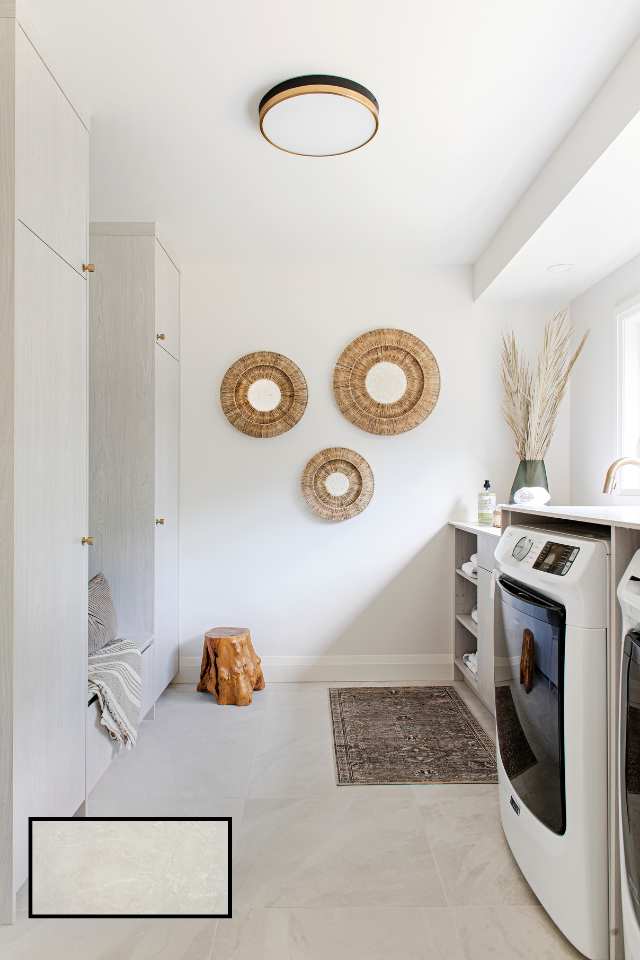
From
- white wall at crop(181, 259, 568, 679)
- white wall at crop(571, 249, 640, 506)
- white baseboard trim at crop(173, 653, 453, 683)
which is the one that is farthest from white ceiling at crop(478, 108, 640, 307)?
white baseboard trim at crop(173, 653, 453, 683)

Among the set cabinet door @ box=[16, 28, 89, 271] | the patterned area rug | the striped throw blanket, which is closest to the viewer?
cabinet door @ box=[16, 28, 89, 271]

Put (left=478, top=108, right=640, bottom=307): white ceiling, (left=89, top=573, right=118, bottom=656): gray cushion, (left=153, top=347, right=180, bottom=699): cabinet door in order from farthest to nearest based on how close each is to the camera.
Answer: (left=153, top=347, right=180, bottom=699): cabinet door
(left=89, top=573, right=118, bottom=656): gray cushion
(left=478, top=108, right=640, bottom=307): white ceiling

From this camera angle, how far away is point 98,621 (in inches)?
117

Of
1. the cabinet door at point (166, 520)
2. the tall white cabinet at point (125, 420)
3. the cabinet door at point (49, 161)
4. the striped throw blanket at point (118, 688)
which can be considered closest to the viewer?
the cabinet door at point (49, 161)


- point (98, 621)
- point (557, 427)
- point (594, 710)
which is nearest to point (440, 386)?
point (557, 427)

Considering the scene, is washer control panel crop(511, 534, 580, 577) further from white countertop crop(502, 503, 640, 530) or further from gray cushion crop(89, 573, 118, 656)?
gray cushion crop(89, 573, 118, 656)

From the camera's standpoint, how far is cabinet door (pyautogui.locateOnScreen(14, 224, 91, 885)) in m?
1.75

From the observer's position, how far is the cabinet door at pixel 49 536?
1751mm

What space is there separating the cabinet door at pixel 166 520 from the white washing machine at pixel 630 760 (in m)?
2.39

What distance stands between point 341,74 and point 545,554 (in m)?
1.65

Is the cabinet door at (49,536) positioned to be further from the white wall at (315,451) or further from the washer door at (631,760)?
the white wall at (315,451)

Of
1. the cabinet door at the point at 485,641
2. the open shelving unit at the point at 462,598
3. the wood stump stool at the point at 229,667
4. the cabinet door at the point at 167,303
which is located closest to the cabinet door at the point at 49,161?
the cabinet door at the point at 167,303

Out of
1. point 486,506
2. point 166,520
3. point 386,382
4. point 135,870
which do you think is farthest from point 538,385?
point 135,870

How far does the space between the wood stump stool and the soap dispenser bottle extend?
1444 mm
